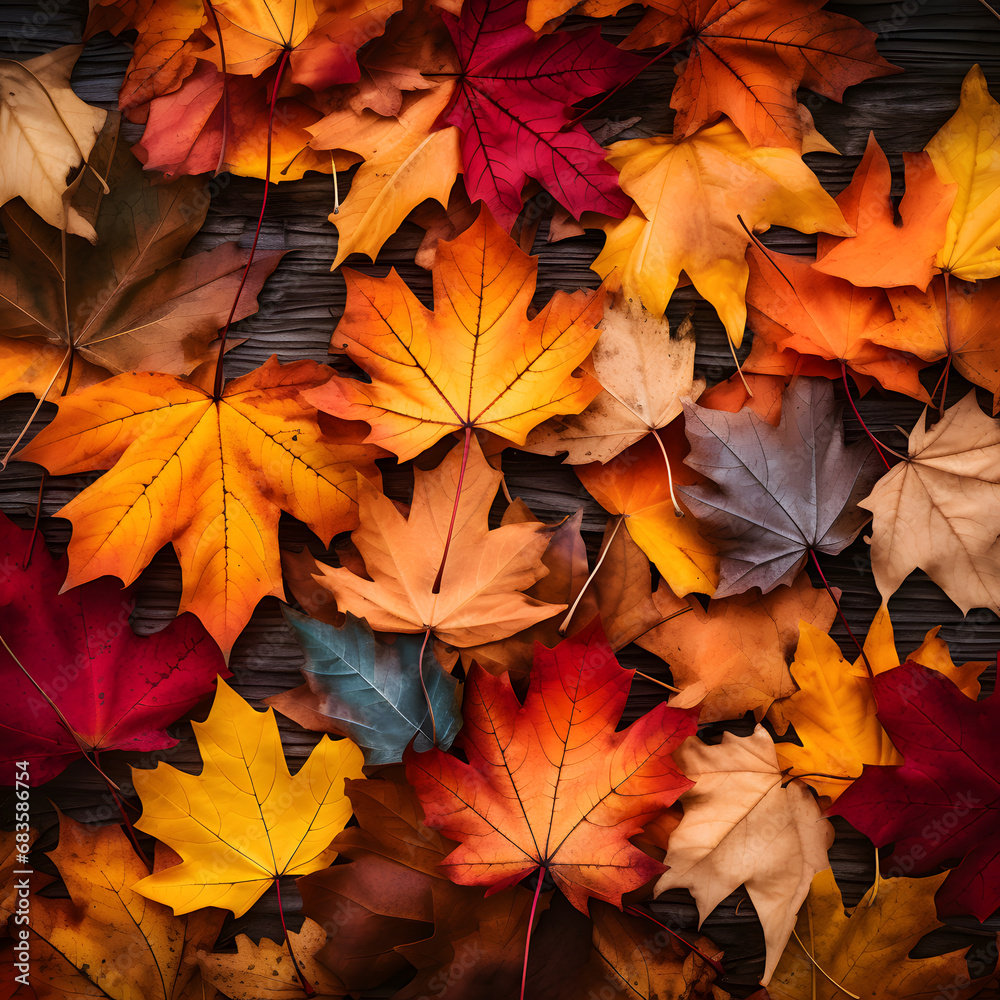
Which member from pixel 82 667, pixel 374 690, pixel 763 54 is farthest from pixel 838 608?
pixel 82 667

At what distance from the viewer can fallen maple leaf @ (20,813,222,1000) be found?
83 centimetres

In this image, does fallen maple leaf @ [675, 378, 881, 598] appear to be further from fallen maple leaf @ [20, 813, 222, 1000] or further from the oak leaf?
fallen maple leaf @ [20, 813, 222, 1000]

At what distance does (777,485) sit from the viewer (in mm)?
854

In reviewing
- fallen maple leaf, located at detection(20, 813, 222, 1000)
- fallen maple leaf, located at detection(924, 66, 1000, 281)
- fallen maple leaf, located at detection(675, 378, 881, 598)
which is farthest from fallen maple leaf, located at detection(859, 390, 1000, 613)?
fallen maple leaf, located at detection(20, 813, 222, 1000)

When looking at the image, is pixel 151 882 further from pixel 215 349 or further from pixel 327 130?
pixel 327 130

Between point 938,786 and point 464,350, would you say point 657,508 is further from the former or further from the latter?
point 938,786

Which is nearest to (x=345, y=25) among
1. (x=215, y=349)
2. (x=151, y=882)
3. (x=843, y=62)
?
(x=215, y=349)

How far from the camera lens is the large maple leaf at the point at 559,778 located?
0.78m

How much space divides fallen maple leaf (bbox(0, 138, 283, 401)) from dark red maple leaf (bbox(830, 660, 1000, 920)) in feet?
3.37

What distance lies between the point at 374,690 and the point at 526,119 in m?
0.79

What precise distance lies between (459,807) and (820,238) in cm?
91

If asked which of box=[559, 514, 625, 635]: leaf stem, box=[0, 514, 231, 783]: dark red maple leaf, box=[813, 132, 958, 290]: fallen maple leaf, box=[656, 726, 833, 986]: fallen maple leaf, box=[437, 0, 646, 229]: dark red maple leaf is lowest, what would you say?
box=[656, 726, 833, 986]: fallen maple leaf

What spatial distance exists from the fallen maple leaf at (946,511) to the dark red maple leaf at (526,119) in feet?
1.74

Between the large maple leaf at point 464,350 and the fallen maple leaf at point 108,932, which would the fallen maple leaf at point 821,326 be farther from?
the fallen maple leaf at point 108,932
